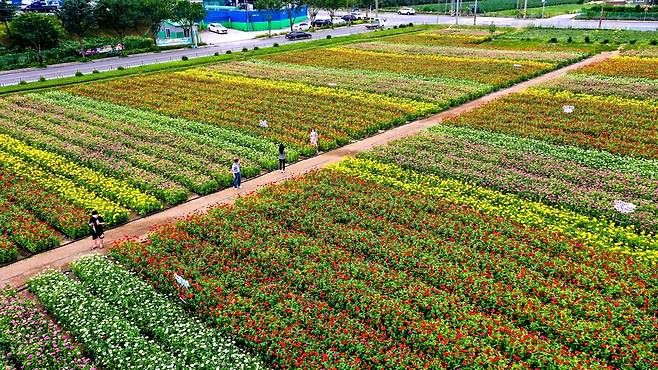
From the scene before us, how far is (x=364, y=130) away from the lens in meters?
29.4

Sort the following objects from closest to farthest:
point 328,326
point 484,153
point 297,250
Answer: point 328,326 < point 297,250 < point 484,153

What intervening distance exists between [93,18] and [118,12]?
7107 millimetres

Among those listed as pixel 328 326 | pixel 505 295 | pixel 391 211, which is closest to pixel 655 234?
pixel 505 295

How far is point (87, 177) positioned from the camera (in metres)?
23.0

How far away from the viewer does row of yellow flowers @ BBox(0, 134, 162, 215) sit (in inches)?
816

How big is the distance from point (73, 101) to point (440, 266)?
30943 millimetres

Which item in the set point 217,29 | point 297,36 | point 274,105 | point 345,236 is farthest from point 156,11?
point 345,236

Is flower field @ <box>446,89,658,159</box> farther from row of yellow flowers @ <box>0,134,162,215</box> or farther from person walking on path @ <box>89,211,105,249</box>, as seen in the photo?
person walking on path @ <box>89,211,105,249</box>

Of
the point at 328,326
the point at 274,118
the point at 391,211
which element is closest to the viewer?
the point at 328,326

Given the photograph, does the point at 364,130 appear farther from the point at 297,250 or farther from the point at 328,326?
the point at 328,326

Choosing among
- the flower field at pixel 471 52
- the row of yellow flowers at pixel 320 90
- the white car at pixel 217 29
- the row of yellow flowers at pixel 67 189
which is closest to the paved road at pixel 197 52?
the white car at pixel 217 29

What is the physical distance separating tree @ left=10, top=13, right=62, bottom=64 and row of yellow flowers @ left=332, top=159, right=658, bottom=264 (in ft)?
140

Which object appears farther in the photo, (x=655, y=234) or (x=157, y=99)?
(x=157, y=99)

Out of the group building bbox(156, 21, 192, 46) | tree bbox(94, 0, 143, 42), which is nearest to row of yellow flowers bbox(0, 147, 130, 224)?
tree bbox(94, 0, 143, 42)
